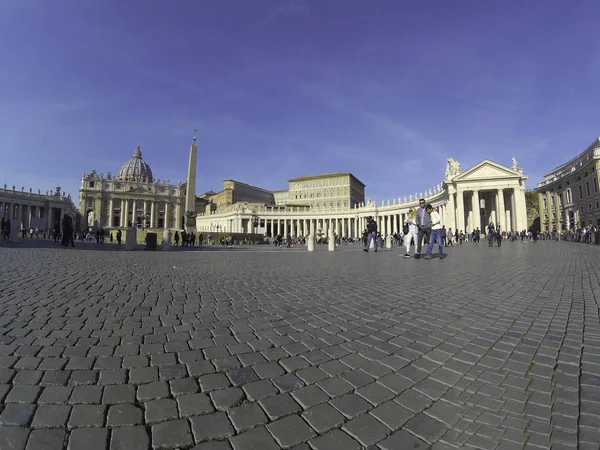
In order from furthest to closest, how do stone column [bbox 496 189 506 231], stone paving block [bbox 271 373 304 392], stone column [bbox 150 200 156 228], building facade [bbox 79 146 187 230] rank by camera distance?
stone column [bbox 150 200 156 228] → building facade [bbox 79 146 187 230] → stone column [bbox 496 189 506 231] → stone paving block [bbox 271 373 304 392]

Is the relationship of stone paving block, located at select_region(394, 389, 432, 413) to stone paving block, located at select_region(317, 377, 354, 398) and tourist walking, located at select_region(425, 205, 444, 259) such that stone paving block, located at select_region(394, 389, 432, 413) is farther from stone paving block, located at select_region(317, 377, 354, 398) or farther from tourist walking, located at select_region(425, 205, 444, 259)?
tourist walking, located at select_region(425, 205, 444, 259)

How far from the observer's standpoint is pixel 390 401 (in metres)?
1.86

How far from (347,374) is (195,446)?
113cm

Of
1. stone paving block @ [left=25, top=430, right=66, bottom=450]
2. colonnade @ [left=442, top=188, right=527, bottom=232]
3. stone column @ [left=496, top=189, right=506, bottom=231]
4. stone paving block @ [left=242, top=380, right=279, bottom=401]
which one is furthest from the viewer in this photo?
stone column @ [left=496, top=189, right=506, bottom=231]

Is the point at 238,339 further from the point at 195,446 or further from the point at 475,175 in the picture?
the point at 475,175

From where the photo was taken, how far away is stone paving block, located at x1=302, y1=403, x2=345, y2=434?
161 cm

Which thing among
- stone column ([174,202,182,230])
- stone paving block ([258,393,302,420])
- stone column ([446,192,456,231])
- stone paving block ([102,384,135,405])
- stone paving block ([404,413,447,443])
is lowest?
stone paving block ([404,413,447,443])

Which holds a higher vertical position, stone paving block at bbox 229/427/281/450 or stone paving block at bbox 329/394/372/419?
stone paving block at bbox 229/427/281/450

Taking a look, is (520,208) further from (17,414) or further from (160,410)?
(17,414)

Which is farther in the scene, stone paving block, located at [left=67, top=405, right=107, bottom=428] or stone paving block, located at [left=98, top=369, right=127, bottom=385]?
stone paving block, located at [left=98, top=369, right=127, bottom=385]

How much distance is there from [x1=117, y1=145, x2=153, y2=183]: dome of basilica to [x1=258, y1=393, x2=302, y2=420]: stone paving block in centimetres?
11310

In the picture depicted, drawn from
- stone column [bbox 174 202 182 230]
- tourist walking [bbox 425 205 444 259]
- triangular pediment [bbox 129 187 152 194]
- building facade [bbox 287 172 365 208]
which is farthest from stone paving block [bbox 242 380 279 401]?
triangular pediment [bbox 129 187 152 194]

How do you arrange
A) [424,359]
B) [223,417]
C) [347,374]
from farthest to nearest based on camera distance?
[424,359]
[347,374]
[223,417]

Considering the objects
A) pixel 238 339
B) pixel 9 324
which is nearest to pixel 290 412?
pixel 238 339
